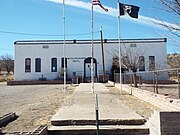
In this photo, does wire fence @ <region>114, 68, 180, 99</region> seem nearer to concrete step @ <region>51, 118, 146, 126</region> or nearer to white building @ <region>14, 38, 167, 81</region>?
concrete step @ <region>51, 118, 146, 126</region>

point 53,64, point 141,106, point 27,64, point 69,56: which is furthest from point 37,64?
point 141,106

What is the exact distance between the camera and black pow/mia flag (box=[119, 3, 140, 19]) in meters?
18.5

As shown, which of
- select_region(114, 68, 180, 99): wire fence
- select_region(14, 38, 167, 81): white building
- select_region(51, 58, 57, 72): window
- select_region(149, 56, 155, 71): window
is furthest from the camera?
select_region(51, 58, 57, 72): window

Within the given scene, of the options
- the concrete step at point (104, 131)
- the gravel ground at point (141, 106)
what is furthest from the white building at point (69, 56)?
the concrete step at point (104, 131)

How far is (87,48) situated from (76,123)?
1444 inches

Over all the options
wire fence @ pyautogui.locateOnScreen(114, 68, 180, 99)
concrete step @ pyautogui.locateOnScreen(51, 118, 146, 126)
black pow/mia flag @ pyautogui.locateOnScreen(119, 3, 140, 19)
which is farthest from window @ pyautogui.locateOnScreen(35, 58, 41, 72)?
concrete step @ pyautogui.locateOnScreen(51, 118, 146, 126)

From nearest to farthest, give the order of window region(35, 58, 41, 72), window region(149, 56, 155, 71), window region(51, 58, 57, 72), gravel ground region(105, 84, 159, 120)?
gravel ground region(105, 84, 159, 120)
window region(149, 56, 155, 71)
window region(51, 58, 57, 72)
window region(35, 58, 41, 72)

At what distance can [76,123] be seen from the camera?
7.94 meters

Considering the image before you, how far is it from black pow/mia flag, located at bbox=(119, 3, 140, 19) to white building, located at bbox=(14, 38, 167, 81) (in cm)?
2441

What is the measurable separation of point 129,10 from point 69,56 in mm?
26339

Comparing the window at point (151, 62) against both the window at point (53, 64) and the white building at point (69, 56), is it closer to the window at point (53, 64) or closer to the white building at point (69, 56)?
the white building at point (69, 56)

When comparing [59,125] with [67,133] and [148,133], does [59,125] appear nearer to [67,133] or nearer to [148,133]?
[67,133]

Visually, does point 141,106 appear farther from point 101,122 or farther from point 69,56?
point 69,56

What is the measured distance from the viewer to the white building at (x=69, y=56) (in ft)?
144
